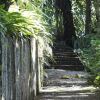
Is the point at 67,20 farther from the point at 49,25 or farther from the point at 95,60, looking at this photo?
the point at 95,60

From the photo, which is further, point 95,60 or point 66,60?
point 66,60

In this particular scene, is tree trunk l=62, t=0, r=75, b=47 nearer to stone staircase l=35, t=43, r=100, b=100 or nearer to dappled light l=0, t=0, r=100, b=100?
dappled light l=0, t=0, r=100, b=100

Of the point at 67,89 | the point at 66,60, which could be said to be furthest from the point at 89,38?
the point at 67,89

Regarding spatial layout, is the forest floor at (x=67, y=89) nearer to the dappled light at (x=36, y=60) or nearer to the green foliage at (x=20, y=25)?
the dappled light at (x=36, y=60)

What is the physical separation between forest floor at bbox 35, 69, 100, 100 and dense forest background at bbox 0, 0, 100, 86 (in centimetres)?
37

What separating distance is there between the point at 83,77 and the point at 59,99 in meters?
3.74

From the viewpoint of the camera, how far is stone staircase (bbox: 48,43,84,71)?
52.7 ft

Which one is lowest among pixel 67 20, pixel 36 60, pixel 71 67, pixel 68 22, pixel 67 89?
pixel 67 89

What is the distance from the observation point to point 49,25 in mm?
11906

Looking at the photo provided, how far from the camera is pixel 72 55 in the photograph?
17328mm

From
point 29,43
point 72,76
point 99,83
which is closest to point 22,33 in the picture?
point 29,43

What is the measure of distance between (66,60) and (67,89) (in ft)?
19.6

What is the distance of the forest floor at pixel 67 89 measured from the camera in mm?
9680

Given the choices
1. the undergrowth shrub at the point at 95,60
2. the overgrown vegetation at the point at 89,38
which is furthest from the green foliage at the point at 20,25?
the overgrown vegetation at the point at 89,38
